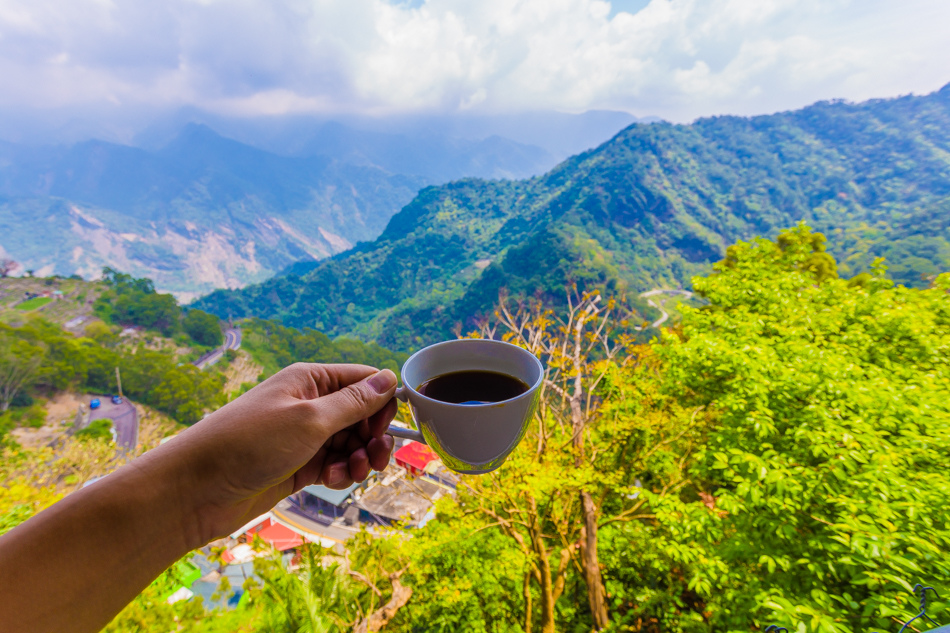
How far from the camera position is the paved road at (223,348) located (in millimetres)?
41731

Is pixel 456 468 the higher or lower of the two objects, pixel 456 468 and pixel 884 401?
the higher

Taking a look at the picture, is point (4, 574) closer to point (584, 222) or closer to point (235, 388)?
point (235, 388)

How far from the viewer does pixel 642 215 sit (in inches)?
2756

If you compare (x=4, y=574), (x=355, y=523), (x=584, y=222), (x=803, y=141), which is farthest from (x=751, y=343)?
(x=803, y=141)

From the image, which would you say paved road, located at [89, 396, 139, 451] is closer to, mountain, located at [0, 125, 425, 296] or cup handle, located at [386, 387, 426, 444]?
cup handle, located at [386, 387, 426, 444]

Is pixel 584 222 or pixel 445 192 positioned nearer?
pixel 584 222

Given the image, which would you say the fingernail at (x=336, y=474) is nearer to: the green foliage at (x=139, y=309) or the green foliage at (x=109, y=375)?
the green foliage at (x=109, y=375)

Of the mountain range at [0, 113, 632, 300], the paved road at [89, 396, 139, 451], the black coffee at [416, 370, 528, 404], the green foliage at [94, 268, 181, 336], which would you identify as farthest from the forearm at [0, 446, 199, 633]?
the mountain range at [0, 113, 632, 300]

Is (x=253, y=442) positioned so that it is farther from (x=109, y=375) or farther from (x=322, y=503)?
(x=109, y=375)

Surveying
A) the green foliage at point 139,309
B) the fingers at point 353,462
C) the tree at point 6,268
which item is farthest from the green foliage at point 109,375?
the fingers at point 353,462

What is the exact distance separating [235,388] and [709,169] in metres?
97.8

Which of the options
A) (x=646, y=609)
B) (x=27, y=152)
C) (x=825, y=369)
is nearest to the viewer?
(x=825, y=369)

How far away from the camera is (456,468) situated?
1195 mm

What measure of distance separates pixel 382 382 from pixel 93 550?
721 millimetres
